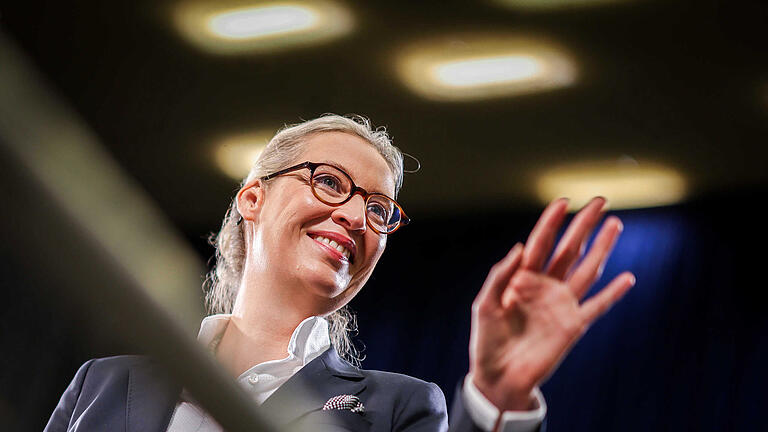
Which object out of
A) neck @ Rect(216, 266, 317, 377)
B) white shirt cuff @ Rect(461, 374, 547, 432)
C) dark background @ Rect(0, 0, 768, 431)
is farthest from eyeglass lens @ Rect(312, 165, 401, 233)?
dark background @ Rect(0, 0, 768, 431)

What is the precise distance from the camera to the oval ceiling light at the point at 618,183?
2406 mm

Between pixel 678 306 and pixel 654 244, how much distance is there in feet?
0.60

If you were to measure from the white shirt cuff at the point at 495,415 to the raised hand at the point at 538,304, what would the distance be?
0.02 metres

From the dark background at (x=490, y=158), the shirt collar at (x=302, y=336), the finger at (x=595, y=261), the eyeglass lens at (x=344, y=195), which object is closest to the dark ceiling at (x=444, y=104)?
the dark background at (x=490, y=158)

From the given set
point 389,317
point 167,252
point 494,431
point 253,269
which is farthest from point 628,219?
point 167,252

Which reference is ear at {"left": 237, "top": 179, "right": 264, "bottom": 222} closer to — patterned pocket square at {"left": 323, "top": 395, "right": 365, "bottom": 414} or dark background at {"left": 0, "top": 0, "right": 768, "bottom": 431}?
patterned pocket square at {"left": 323, "top": 395, "right": 365, "bottom": 414}

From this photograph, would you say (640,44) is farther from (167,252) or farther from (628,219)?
(167,252)

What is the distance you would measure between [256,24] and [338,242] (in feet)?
5.32

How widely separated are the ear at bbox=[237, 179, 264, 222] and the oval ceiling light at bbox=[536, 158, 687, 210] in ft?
4.69

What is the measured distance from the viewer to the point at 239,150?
109 inches

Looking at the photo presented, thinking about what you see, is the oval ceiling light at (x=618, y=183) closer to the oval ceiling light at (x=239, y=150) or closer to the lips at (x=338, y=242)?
the oval ceiling light at (x=239, y=150)

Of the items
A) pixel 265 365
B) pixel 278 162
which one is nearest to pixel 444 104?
pixel 278 162

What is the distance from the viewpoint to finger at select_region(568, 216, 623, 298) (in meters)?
0.53

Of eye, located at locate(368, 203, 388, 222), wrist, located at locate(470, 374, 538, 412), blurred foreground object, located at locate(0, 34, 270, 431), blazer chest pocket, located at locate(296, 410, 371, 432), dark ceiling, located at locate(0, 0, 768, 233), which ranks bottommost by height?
blazer chest pocket, located at locate(296, 410, 371, 432)
